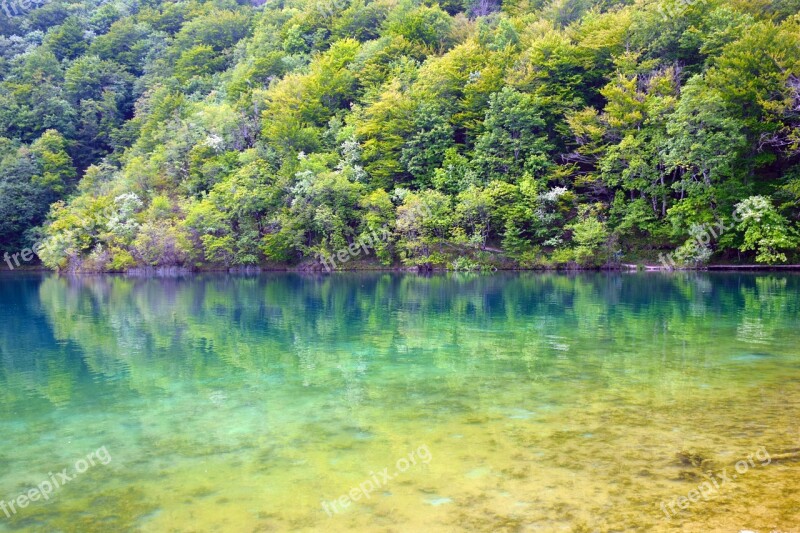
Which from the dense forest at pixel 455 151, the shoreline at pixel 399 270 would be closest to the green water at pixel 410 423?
the shoreline at pixel 399 270

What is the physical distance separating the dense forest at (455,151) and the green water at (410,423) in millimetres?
21702

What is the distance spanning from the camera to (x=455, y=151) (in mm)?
44250

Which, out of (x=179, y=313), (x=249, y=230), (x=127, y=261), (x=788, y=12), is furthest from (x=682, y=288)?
(x=127, y=261)

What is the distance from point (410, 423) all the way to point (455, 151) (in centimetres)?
3886

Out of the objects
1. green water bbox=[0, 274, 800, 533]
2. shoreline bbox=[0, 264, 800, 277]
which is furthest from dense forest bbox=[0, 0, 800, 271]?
green water bbox=[0, 274, 800, 533]

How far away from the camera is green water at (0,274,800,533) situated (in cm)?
492

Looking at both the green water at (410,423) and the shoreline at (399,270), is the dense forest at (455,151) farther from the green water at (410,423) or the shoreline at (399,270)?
the green water at (410,423)

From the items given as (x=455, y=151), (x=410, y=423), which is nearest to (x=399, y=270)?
(x=455, y=151)

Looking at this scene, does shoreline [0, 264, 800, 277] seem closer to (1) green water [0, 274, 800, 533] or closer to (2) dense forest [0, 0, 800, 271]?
(2) dense forest [0, 0, 800, 271]

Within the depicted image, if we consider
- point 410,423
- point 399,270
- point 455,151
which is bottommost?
point 410,423

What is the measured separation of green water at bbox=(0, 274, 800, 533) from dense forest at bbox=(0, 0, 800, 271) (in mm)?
21702

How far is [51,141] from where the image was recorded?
66375mm

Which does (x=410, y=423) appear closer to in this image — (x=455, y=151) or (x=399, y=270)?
(x=399, y=270)

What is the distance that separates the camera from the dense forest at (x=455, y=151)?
3419 centimetres
